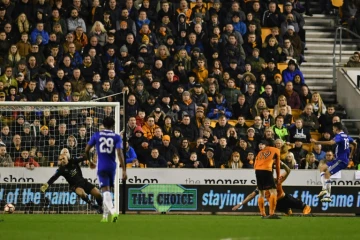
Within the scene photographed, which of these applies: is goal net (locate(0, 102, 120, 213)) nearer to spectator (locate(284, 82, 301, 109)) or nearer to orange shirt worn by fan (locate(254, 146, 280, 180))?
orange shirt worn by fan (locate(254, 146, 280, 180))

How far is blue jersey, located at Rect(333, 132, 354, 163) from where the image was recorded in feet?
81.4

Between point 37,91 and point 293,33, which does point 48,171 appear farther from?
point 293,33

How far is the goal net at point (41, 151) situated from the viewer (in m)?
24.6

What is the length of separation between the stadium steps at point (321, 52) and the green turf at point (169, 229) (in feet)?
34.5

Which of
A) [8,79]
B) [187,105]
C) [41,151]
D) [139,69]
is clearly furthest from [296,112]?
[8,79]

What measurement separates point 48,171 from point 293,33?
960cm

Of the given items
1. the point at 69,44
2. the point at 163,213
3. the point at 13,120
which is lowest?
the point at 163,213

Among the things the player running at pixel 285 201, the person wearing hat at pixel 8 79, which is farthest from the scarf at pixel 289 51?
the person wearing hat at pixel 8 79

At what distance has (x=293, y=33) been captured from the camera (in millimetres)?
31062

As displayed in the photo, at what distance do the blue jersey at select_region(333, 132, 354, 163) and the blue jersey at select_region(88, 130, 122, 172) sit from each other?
7.15 m

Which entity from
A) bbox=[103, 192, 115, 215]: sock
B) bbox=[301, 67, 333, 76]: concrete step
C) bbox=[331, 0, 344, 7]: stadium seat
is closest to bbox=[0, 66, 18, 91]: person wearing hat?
bbox=[103, 192, 115, 215]: sock

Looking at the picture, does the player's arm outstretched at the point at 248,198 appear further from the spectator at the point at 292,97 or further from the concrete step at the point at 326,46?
the concrete step at the point at 326,46

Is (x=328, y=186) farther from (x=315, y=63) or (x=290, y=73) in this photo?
(x=315, y=63)

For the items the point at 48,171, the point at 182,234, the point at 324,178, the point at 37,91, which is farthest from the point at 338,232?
the point at 37,91
